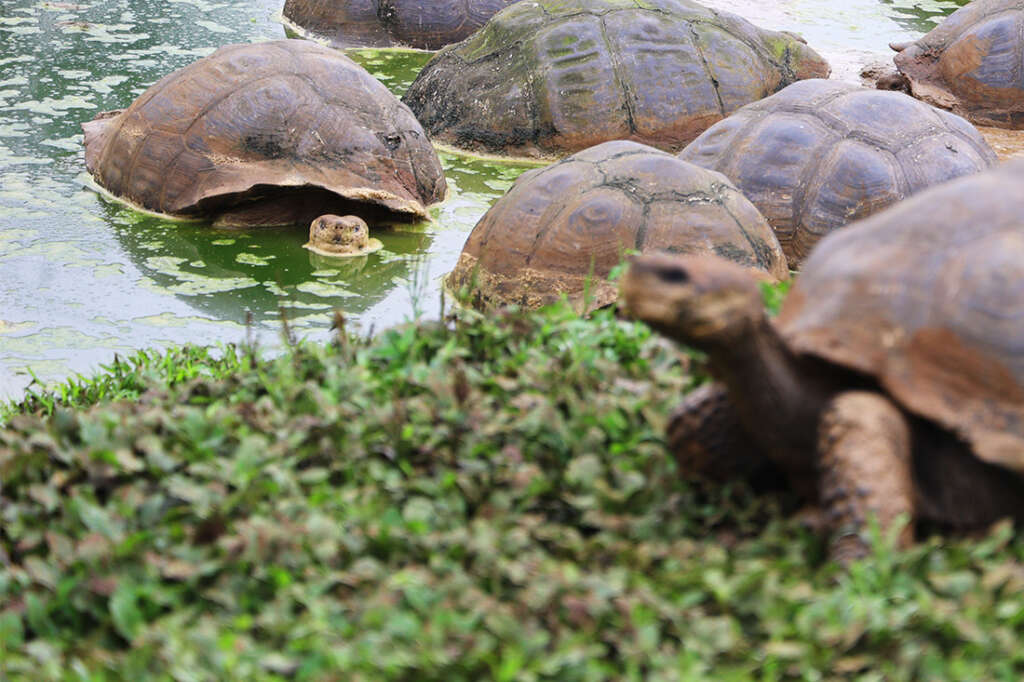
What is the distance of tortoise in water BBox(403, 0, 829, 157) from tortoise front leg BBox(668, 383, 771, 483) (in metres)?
5.59

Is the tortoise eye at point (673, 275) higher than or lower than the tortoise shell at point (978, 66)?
higher

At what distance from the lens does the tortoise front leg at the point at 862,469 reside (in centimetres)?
198

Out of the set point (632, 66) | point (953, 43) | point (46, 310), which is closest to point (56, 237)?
point (46, 310)

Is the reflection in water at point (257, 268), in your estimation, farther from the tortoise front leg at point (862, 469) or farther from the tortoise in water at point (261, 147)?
the tortoise front leg at point (862, 469)

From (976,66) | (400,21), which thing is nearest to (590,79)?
(400,21)

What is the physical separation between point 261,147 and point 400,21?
4.39m

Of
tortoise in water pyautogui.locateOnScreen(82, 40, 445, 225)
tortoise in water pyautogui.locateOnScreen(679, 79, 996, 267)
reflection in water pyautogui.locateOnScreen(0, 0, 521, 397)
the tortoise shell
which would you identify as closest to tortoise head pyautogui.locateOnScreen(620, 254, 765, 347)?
reflection in water pyautogui.locateOnScreen(0, 0, 521, 397)

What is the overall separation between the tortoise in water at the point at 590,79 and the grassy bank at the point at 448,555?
513 centimetres

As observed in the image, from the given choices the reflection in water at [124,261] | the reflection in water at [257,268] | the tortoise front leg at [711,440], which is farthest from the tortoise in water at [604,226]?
the tortoise front leg at [711,440]

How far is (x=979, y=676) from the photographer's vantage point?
5.82 ft

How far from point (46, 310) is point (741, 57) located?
16.4ft

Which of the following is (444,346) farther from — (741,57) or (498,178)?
(741,57)

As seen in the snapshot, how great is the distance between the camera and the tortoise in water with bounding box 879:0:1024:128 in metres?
9.17

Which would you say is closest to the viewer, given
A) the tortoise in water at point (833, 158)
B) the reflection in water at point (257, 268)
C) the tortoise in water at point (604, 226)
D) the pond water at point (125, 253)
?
the tortoise in water at point (604, 226)
